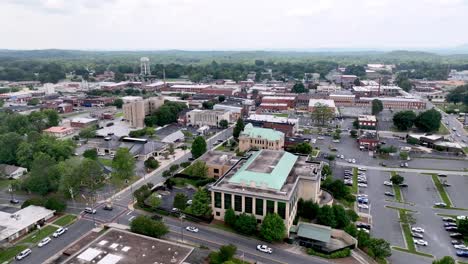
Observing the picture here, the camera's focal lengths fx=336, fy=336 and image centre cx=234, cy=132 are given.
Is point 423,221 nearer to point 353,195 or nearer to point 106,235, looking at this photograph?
point 353,195

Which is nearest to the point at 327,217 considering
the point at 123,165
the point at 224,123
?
the point at 123,165

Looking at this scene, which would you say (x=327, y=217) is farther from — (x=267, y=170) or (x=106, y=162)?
(x=106, y=162)

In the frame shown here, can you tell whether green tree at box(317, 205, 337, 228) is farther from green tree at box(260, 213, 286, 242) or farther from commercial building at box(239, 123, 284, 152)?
commercial building at box(239, 123, 284, 152)

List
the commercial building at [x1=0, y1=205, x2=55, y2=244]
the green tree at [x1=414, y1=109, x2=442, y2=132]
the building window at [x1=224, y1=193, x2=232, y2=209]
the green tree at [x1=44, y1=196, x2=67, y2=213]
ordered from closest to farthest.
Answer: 1. the commercial building at [x1=0, y1=205, x2=55, y2=244]
2. the building window at [x1=224, y1=193, x2=232, y2=209]
3. the green tree at [x1=44, y1=196, x2=67, y2=213]
4. the green tree at [x1=414, y1=109, x2=442, y2=132]

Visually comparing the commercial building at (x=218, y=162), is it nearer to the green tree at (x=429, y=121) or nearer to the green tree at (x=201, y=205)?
the green tree at (x=201, y=205)

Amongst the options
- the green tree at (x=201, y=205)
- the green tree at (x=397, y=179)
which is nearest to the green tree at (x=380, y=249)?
the green tree at (x=201, y=205)

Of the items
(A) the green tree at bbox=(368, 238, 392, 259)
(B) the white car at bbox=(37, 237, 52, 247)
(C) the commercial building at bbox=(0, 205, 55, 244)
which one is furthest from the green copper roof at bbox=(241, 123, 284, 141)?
(B) the white car at bbox=(37, 237, 52, 247)
